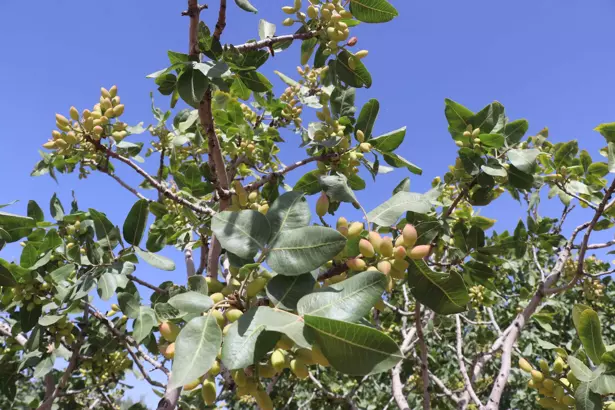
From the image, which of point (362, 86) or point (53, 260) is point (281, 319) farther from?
point (53, 260)

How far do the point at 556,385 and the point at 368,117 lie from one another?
3.65ft

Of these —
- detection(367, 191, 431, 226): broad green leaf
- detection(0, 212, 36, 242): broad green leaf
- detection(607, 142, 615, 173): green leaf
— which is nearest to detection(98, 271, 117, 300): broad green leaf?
detection(0, 212, 36, 242): broad green leaf

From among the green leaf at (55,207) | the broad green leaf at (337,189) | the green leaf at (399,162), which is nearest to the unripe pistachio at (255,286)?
the broad green leaf at (337,189)

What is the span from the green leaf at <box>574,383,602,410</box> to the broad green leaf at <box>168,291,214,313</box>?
1102mm

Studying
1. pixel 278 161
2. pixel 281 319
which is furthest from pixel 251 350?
pixel 278 161

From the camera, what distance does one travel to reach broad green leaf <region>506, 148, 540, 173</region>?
4.93ft

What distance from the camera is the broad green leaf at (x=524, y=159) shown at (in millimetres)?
1503

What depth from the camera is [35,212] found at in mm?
1759

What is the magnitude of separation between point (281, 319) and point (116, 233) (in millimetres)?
1003

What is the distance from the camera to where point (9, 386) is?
93.4 inches

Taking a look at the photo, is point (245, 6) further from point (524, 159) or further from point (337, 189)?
point (524, 159)

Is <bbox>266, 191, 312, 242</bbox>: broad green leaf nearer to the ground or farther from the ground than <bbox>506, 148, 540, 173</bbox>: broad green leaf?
nearer to the ground

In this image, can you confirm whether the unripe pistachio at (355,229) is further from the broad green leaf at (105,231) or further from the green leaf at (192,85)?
the broad green leaf at (105,231)

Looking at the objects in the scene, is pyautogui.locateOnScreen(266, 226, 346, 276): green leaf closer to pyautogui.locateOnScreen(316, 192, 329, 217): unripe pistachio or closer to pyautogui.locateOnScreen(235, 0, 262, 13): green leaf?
pyautogui.locateOnScreen(316, 192, 329, 217): unripe pistachio
